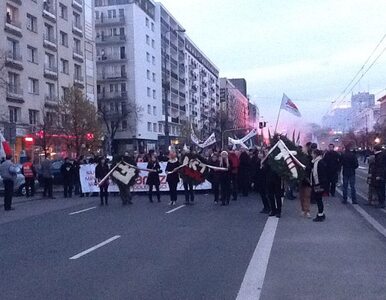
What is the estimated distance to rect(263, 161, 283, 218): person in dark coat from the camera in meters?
14.3

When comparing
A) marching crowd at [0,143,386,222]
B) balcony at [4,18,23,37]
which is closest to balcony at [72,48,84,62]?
balcony at [4,18,23,37]

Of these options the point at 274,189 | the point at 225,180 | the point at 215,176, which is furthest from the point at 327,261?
the point at 215,176

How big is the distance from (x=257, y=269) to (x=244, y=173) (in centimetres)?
1309

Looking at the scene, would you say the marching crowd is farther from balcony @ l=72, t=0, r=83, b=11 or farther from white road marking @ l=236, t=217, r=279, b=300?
balcony @ l=72, t=0, r=83, b=11

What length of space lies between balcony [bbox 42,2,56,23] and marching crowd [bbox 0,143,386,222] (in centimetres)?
2988

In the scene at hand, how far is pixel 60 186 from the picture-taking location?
102ft

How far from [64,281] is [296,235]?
5137 mm

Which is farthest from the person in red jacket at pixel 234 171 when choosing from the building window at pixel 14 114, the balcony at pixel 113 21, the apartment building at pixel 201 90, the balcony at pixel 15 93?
the apartment building at pixel 201 90

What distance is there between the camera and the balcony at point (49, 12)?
5119cm

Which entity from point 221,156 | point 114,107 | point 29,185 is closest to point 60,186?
point 29,185

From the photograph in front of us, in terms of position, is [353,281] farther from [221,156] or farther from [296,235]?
[221,156]

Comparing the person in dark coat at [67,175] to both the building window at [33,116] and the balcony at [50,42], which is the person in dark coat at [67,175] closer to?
the building window at [33,116]

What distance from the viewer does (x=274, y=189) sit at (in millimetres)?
14328

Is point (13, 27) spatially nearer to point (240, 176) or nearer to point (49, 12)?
point (49, 12)
